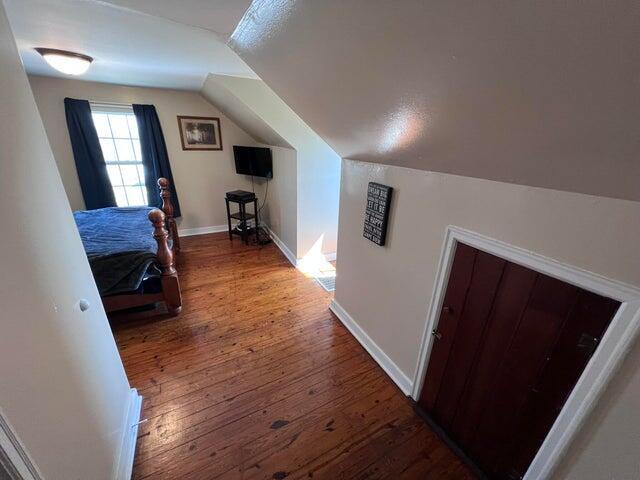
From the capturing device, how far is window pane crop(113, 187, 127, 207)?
3.87 meters

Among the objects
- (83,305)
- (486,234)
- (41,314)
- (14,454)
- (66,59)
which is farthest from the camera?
(66,59)

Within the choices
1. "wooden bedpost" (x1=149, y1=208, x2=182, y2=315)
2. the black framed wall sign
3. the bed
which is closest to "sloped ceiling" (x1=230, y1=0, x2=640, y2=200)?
the black framed wall sign

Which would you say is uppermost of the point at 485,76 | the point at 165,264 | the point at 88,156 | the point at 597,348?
the point at 485,76

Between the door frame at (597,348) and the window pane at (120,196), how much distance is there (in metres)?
4.66

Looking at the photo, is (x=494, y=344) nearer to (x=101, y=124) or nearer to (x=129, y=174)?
(x=129, y=174)

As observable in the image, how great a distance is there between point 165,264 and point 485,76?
2.61 metres

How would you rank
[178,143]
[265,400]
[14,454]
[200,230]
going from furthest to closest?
[200,230] → [178,143] → [265,400] → [14,454]

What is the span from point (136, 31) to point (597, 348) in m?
2.70

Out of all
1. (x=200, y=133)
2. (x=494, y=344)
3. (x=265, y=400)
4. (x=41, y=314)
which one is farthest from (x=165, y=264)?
(x=200, y=133)

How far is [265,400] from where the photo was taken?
1.77 meters

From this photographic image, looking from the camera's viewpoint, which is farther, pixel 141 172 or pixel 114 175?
pixel 141 172

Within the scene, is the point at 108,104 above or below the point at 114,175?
above

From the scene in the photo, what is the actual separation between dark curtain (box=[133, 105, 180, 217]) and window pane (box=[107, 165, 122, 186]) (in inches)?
14.4

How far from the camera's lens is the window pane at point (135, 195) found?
397 cm
